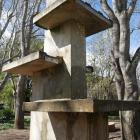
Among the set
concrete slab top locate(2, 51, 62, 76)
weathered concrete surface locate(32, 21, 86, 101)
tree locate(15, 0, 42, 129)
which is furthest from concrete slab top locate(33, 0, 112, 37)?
tree locate(15, 0, 42, 129)

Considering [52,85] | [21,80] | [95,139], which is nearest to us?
[95,139]

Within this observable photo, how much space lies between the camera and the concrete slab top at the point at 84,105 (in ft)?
10.0

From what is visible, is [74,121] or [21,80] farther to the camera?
[21,80]

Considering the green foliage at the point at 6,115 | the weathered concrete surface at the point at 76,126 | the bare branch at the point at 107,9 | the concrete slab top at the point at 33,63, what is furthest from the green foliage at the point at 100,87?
the weathered concrete surface at the point at 76,126

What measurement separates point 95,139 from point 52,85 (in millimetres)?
902

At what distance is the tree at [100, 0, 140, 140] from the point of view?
30.7 ft

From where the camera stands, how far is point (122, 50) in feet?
32.5

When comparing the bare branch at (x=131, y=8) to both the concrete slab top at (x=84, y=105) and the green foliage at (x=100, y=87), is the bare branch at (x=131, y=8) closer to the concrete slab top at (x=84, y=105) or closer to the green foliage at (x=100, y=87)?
the concrete slab top at (x=84, y=105)

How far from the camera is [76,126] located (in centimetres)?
375

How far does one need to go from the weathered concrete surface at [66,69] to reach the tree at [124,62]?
560 cm

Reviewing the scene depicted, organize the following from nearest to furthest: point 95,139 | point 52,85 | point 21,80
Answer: point 95,139
point 52,85
point 21,80

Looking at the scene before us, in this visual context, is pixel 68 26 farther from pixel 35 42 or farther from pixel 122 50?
pixel 35 42

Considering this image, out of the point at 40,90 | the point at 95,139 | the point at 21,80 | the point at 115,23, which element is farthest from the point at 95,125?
the point at 21,80

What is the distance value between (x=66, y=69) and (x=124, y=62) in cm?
619
